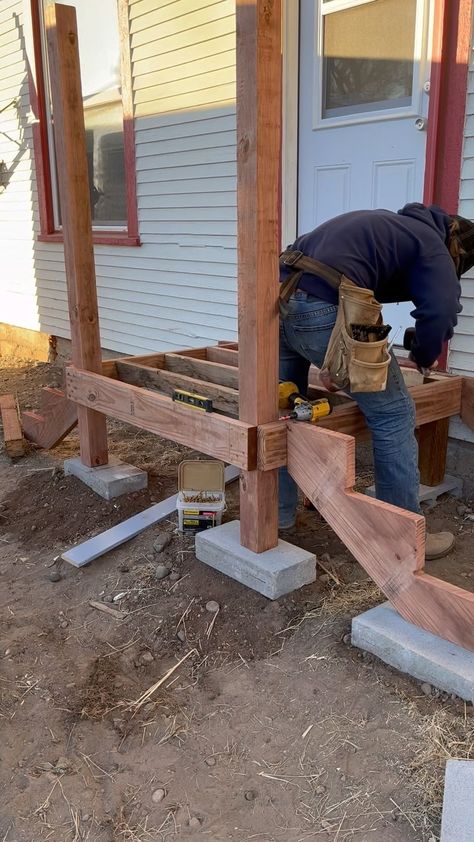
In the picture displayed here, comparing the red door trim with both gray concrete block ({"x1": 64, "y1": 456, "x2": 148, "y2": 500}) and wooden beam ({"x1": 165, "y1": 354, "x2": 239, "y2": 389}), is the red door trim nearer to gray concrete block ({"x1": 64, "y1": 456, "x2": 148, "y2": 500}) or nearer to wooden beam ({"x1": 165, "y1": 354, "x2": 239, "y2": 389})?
wooden beam ({"x1": 165, "y1": 354, "x2": 239, "y2": 389})

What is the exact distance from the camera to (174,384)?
13.4 ft

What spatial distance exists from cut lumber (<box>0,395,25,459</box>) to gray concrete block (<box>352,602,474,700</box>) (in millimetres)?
3319

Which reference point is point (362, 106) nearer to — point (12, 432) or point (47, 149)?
point (12, 432)

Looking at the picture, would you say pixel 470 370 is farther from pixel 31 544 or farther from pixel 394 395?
pixel 31 544

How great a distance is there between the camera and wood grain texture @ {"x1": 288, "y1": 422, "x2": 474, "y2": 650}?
2.45m

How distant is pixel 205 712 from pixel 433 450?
2146 mm

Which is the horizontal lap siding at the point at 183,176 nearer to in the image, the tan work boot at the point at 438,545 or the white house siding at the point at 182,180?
the white house siding at the point at 182,180

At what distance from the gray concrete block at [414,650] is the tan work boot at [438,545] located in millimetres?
678

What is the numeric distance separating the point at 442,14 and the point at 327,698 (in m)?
3.37

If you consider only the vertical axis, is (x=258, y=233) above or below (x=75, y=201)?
below

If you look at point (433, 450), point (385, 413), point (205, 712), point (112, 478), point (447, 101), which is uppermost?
point (447, 101)

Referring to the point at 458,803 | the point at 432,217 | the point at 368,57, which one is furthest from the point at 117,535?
the point at 368,57

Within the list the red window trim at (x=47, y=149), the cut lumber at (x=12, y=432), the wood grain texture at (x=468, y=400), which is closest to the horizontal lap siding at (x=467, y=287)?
the wood grain texture at (x=468, y=400)

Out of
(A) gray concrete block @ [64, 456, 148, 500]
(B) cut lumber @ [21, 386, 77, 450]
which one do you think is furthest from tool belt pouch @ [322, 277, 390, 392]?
(B) cut lumber @ [21, 386, 77, 450]
